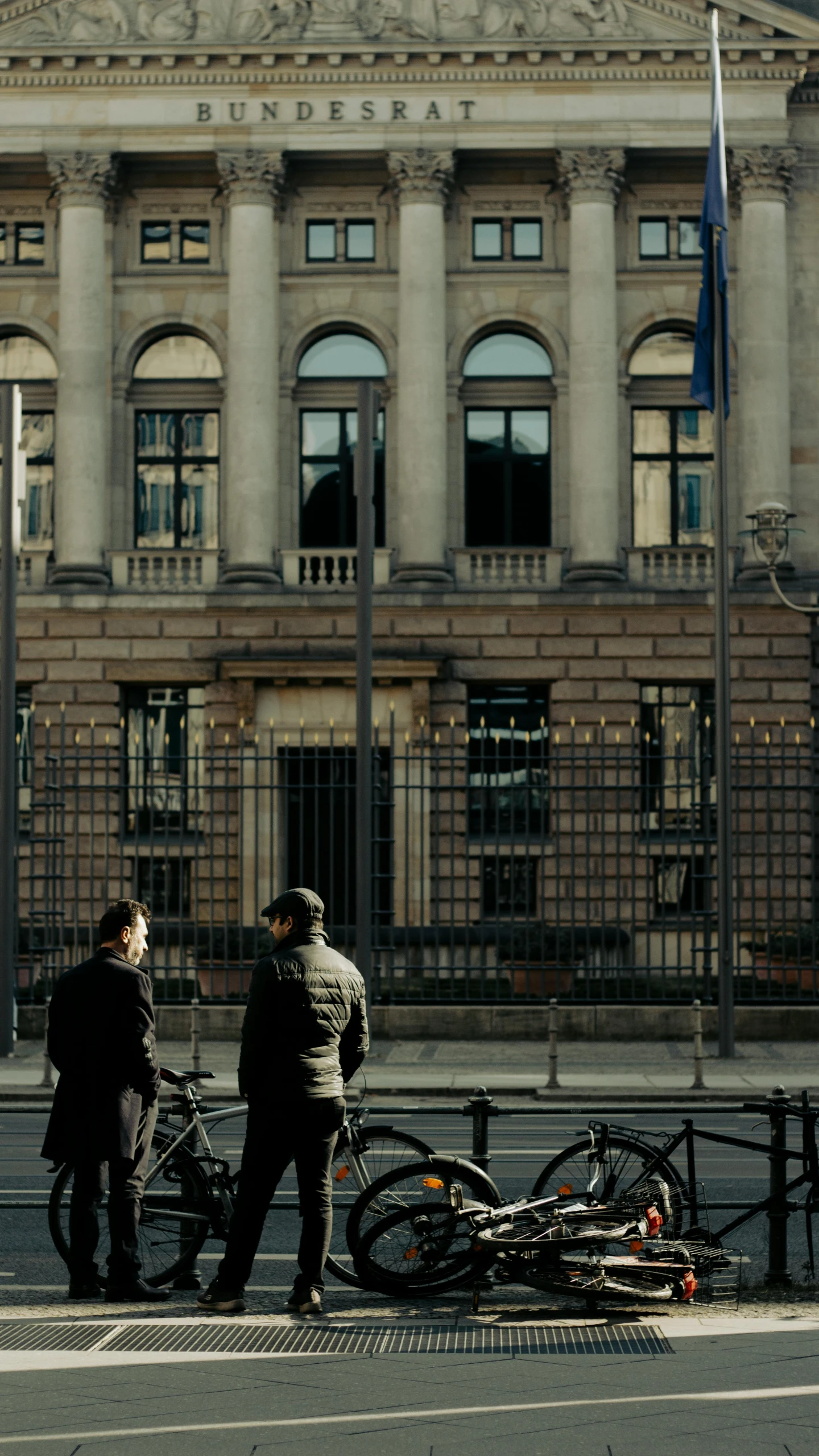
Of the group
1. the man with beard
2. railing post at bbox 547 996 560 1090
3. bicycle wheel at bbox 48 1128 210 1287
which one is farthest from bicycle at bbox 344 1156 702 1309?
railing post at bbox 547 996 560 1090

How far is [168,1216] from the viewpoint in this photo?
922cm

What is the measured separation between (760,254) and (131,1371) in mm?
30803

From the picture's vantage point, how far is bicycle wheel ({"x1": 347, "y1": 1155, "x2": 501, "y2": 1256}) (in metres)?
8.85

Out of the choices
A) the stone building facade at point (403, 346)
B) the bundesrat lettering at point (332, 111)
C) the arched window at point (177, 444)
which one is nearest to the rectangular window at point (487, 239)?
the stone building facade at point (403, 346)

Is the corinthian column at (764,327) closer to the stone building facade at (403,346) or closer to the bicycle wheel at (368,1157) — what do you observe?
the stone building facade at (403,346)

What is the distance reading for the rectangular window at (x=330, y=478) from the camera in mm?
36188

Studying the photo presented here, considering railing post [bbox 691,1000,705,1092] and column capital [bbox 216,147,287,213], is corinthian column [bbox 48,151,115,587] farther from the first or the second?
railing post [bbox 691,1000,705,1092]

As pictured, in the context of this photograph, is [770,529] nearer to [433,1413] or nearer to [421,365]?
[421,365]

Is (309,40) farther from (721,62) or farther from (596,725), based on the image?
(596,725)

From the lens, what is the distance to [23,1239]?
35.6 ft

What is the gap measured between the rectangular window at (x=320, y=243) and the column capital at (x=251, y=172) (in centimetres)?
136

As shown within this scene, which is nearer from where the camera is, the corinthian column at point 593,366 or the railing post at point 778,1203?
the railing post at point 778,1203

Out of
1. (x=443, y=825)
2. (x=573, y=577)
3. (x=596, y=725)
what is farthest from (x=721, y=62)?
(x=443, y=825)

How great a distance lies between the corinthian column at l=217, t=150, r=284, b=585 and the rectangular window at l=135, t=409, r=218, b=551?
3.69 feet
